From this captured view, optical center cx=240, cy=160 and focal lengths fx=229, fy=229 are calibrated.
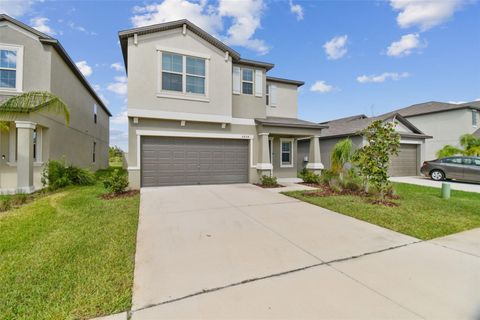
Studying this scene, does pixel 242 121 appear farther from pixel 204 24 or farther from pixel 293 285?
pixel 293 285

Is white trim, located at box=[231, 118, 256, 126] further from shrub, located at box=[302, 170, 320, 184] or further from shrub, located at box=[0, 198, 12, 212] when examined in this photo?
shrub, located at box=[0, 198, 12, 212]

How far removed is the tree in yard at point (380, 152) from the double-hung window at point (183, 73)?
764 cm

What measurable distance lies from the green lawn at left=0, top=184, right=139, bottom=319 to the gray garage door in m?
4.27

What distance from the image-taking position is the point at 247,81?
12.5m

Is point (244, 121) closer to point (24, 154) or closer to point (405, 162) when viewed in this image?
point (24, 154)

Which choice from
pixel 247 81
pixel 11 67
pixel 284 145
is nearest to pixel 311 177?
pixel 284 145

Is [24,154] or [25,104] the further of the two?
[24,154]

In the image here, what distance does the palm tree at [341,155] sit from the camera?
10992 millimetres

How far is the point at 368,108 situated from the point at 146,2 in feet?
35.2

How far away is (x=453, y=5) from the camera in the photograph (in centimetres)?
877

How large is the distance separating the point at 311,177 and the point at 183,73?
8.37 metres

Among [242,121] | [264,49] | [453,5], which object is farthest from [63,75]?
[453,5]

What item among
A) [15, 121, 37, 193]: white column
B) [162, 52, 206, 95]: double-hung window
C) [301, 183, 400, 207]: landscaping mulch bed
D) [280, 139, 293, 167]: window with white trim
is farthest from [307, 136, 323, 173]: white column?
[15, 121, 37, 193]: white column

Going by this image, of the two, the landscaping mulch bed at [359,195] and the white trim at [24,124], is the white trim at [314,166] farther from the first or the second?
the white trim at [24,124]
